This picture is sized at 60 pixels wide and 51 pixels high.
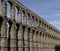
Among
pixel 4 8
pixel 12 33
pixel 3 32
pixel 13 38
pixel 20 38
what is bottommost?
pixel 13 38

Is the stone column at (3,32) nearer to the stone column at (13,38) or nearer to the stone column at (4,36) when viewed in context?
the stone column at (4,36)

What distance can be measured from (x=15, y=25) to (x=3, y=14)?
3958 mm

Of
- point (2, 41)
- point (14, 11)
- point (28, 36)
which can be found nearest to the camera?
point (2, 41)

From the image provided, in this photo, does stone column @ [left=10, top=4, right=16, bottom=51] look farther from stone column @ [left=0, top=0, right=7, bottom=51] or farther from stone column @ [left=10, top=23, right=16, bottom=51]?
stone column @ [left=0, top=0, right=7, bottom=51]

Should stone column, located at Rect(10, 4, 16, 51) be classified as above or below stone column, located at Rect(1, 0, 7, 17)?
below

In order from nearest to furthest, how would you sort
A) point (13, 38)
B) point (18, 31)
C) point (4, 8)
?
1. point (4, 8)
2. point (13, 38)
3. point (18, 31)

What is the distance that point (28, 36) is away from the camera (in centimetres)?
3703

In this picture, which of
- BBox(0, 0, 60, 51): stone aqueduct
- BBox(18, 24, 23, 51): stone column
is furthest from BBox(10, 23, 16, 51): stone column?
BBox(18, 24, 23, 51): stone column

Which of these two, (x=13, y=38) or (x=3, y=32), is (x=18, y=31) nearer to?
(x=13, y=38)

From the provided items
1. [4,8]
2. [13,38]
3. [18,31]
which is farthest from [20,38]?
[4,8]

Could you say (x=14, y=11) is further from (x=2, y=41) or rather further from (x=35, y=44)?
(x=35, y=44)

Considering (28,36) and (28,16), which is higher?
(28,16)

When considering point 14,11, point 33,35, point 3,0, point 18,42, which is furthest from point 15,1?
point 33,35

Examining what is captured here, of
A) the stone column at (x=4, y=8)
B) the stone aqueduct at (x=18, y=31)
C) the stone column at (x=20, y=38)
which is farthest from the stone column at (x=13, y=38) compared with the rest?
the stone column at (x=4, y=8)
